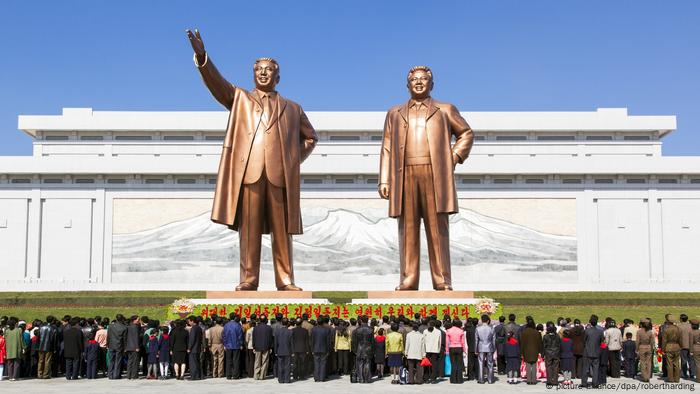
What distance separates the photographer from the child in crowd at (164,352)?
29.8 feet

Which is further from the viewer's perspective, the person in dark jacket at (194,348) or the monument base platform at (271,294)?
the monument base platform at (271,294)

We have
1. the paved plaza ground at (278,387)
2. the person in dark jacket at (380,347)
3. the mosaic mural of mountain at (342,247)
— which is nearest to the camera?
the paved plaza ground at (278,387)

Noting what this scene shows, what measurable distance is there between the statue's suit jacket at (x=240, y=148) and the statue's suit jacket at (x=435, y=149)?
1462 millimetres

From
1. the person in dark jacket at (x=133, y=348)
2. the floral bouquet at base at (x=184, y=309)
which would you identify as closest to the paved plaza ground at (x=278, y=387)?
the person in dark jacket at (x=133, y=348)

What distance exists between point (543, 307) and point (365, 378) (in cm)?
1403

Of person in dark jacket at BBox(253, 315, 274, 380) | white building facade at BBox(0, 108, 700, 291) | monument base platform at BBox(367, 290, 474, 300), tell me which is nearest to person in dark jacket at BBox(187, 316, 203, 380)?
person in dark jacket at BBox(253, 315, 274, 380)

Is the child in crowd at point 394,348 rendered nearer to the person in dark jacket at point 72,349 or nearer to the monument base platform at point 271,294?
the monument base platform at point 271,294

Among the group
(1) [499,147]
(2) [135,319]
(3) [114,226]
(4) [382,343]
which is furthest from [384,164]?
(1) [499,147]

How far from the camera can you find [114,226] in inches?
1199

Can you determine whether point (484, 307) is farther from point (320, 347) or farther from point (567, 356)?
point (320, 347)

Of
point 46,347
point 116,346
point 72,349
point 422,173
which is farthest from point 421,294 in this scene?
point 46,347

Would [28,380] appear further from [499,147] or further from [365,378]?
[499,147]

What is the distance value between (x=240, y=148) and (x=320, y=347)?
3.50m

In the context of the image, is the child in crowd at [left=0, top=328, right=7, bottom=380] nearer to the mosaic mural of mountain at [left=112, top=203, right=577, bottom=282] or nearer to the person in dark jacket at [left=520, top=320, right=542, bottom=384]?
the person in dark jacket at [left=520, top=320, right=542, bottom=384]
